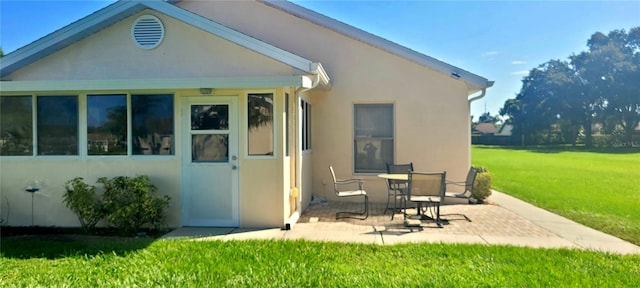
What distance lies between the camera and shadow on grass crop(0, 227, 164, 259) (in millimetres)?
5141

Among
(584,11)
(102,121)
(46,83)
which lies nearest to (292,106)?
(102,121)

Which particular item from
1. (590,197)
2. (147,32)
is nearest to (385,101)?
(147,32)

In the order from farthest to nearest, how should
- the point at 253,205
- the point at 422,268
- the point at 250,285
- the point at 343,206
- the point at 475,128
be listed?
the point at 475,128, the point at 343,206, the point at 253,205, the point at 422,268, the point at 250,285

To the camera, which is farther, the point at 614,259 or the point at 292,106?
the point at 292,106

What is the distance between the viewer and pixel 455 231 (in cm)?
648

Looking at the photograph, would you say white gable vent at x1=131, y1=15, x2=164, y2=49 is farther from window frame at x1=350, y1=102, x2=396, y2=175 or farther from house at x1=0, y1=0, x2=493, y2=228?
window frame at x1=350, y1=102, x2=396, y2=175

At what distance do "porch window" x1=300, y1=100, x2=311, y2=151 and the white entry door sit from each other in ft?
6.87

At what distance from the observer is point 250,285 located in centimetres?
399

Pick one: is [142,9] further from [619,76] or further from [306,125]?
[619,76]

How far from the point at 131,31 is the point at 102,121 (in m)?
1.79

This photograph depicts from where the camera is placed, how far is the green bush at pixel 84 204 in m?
6.23

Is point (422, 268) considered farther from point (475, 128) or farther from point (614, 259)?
point (475, 128)

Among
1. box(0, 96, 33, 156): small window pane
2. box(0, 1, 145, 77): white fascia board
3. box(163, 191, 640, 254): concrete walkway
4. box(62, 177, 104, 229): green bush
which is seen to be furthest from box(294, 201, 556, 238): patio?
box(0, 96, 33, 156): small window pane

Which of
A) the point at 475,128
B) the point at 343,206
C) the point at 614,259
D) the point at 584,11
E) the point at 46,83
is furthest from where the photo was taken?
the point at 475,128
